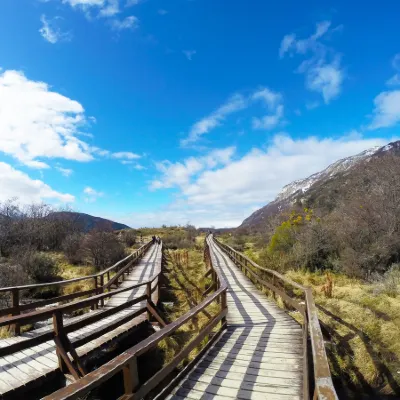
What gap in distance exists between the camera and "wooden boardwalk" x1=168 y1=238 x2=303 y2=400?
427cm

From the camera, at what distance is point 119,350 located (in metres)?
7.83

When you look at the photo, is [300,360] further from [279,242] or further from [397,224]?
[279,242]

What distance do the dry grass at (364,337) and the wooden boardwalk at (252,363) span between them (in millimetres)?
1269

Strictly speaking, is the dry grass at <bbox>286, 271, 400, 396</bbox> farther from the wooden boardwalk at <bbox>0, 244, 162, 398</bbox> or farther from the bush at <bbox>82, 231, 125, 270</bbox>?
the bush at <bbox>82, 231, 125, 270</bbox>

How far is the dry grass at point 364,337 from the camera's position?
6.43 metres

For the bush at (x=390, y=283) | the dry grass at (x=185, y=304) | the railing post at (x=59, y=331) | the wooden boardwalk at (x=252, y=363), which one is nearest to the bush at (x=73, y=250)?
the dry grass at (x=185, y=304)

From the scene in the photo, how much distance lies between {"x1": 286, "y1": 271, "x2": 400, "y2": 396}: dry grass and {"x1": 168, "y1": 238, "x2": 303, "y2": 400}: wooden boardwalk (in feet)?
4.16

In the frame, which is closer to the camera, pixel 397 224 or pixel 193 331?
pixel 193 331

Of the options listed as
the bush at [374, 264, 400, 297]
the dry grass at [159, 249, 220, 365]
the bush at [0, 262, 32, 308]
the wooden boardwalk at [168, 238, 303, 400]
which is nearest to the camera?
the wooden boardwalk at [168, 238, 303, 400]

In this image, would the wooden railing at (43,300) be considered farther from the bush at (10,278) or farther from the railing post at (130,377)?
the railing post at (130,377)

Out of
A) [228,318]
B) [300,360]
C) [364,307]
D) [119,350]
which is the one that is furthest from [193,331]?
[364,307]

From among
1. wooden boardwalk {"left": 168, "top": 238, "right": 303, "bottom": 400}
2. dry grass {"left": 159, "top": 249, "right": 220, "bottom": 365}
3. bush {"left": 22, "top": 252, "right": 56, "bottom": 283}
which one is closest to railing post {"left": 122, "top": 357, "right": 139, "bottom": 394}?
wooden boardwalk {"left": 168, "top": 238, "right": 303, "bottom": 400}

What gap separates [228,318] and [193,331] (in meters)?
1.37

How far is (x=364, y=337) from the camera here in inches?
303
